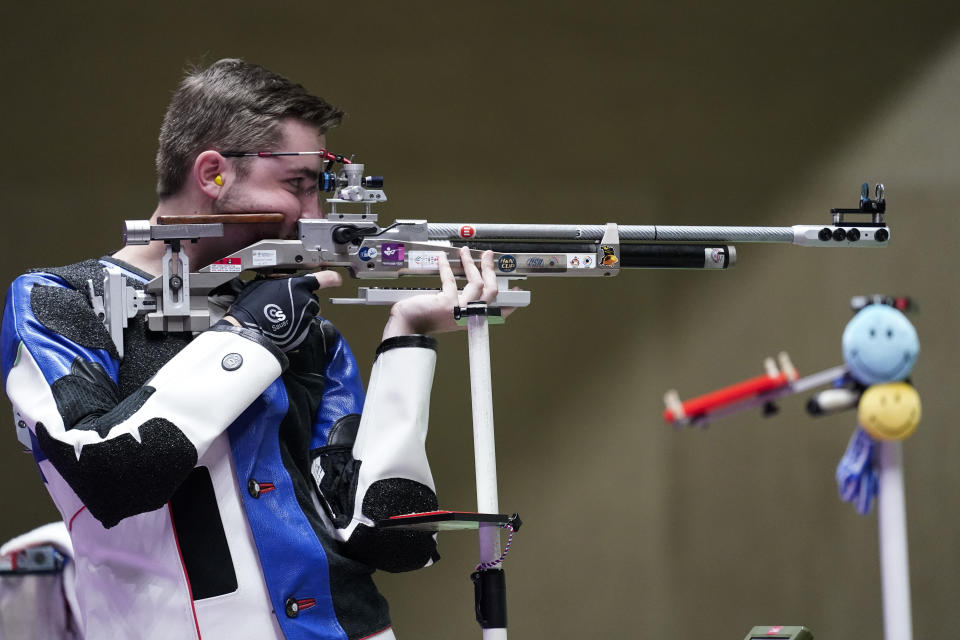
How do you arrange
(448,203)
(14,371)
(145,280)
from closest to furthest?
(14,371)
(145,280)
(448,203)

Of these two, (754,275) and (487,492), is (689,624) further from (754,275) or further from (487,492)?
(487,492)

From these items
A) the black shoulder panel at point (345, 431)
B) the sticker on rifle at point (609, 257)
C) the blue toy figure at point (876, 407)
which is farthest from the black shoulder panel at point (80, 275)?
the blue toy figure at point (876, 407)

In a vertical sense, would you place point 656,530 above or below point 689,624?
above

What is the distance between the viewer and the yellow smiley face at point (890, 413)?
102 centimetres

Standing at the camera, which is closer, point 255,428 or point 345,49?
point 255,428

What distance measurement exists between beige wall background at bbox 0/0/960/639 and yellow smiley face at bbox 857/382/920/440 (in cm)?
238

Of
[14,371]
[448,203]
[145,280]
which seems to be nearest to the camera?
[14,371]

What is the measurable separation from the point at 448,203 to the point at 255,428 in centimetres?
180

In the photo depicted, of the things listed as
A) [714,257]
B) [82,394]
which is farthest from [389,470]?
[714,257]

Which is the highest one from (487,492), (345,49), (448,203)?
(345,49)

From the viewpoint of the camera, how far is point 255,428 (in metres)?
1.69

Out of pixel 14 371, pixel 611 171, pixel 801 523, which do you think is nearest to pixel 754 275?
pixel 611 171

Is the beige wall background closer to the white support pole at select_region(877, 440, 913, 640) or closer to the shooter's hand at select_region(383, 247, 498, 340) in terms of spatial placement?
the shooter's hand at select_region(383, 247, 498, 340)

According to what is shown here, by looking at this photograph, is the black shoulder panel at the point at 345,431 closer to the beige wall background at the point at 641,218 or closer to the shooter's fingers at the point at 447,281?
the shooter's fingers at the point at 447,281
